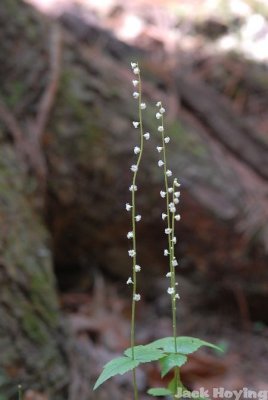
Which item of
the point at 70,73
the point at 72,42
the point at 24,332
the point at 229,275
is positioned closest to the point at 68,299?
the point at 229,275

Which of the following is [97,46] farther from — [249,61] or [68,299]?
[68,299]

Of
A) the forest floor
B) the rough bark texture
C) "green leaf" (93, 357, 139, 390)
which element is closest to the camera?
"green leaf" (93, 357, 139, 390)

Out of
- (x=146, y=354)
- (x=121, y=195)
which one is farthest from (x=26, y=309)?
(x=121, y=195)

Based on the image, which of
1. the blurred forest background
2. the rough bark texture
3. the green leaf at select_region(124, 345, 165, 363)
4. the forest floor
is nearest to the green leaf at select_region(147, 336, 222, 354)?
the green leaf at select_region(124, 345, 165, 363)

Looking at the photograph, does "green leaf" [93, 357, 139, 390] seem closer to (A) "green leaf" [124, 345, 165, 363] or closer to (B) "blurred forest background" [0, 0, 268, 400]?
(A) "green leaf" [124, 345, 165, 363]

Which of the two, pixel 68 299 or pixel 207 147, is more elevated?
pixel 207 147

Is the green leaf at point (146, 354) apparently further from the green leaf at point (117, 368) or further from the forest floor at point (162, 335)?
the forest floor at point (162, 335)
